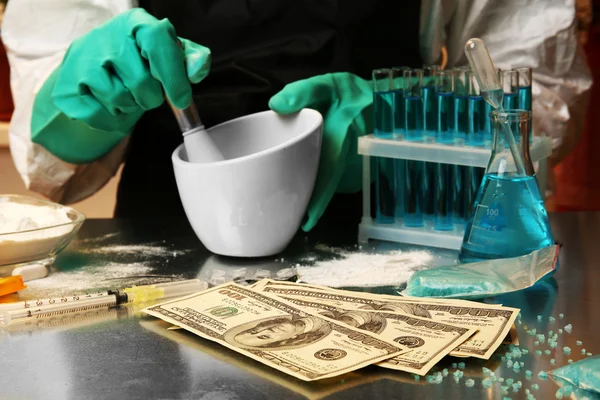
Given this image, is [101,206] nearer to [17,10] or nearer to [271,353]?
[17,10]

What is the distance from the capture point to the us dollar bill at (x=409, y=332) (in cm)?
56

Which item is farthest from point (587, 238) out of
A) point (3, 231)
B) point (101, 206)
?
point (101, 206)

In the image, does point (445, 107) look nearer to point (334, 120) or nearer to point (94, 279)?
point (334, 120)

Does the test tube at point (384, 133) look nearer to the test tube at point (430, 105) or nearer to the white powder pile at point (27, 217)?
the test tube at point (430, 105)

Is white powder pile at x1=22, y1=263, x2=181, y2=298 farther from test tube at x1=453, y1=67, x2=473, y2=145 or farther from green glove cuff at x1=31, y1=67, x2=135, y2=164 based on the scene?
test tube at x1=453, y1=67, x2=473, y2=145

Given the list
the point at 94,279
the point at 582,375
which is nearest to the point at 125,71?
the point at 94,279

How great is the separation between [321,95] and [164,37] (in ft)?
0.68

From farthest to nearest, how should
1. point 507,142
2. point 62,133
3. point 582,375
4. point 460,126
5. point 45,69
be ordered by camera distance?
point 45,69
point 62,133
point 460,126
point 507,142
point 582,375

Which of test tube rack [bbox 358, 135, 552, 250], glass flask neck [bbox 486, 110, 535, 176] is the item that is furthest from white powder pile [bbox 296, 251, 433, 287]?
glass flask neck [bbox 486, 110, 535, 176]

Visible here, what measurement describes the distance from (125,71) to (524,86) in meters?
0.44

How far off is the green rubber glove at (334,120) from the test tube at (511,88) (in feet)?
0.63

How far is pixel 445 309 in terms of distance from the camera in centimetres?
66

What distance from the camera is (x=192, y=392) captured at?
0.53 m

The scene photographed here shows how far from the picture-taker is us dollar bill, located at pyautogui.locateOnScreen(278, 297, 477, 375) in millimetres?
556
